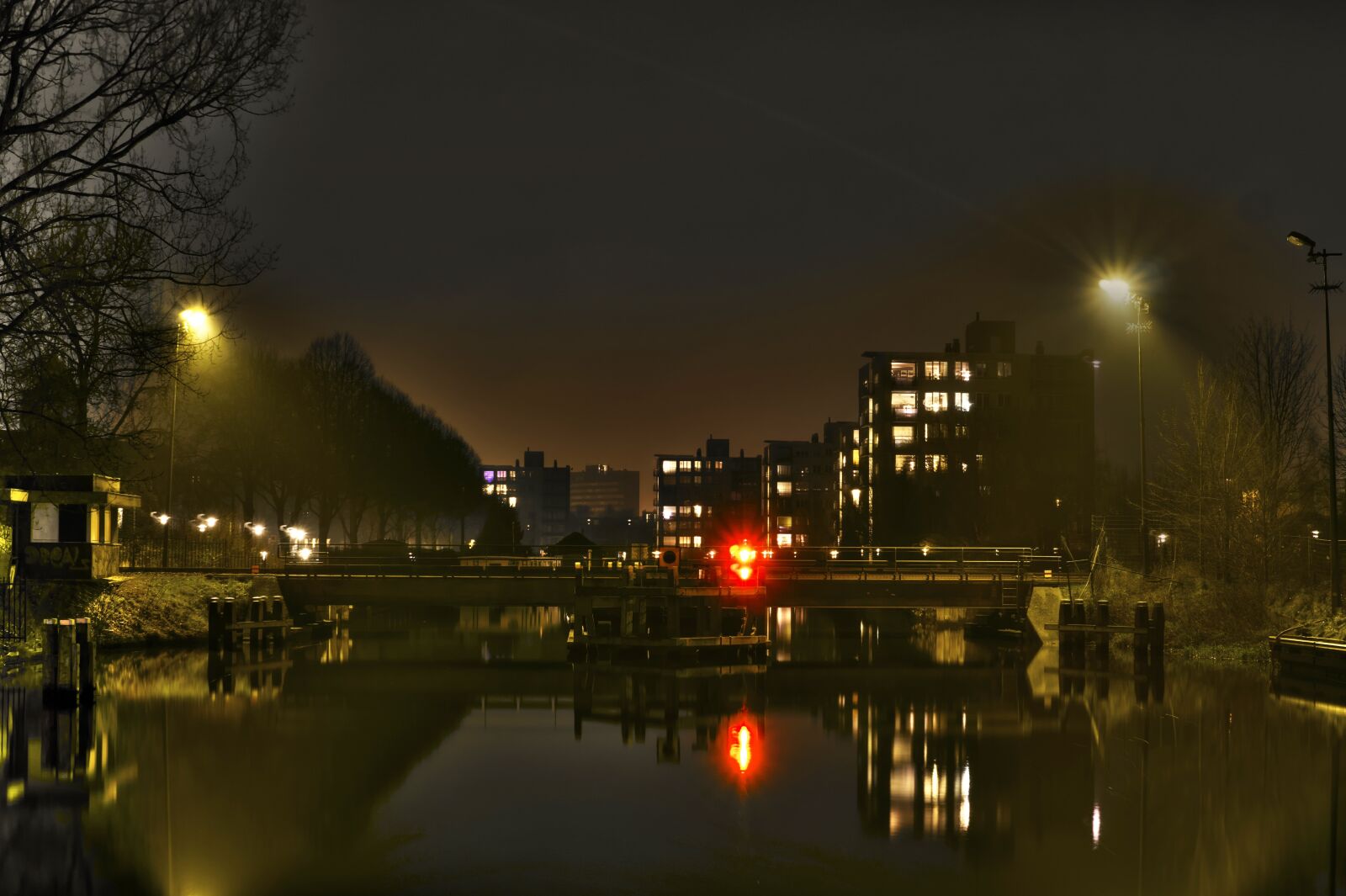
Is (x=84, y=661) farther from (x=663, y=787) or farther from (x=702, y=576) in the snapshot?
(x=702, y=576)

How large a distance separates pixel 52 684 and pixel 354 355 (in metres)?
59.6

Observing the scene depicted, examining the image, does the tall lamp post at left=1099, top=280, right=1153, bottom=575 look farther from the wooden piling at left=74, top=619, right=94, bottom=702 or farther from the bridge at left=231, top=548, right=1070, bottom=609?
the wooden piling at left=74, top=619, right=94, bottom=702

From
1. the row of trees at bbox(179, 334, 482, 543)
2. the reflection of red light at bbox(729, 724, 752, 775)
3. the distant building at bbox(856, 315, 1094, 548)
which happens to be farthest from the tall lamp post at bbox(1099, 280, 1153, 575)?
the distant building at bbox(856, 315, 1094, 548)

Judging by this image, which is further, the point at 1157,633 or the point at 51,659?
the point at 1157,633

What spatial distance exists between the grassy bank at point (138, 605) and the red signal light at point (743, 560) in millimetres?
19045

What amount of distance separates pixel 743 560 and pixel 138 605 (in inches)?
816

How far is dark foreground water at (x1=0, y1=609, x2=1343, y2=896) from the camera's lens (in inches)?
576

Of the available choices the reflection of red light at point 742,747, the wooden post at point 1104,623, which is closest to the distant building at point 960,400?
the wooden post at point 1104,623

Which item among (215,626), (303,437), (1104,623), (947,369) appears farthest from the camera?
(947,369)

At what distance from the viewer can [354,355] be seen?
85375 mm

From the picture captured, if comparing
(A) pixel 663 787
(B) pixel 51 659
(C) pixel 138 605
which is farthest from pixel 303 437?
(A) pixel 663 787

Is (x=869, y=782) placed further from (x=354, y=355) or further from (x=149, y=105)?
(x=354, y=355)

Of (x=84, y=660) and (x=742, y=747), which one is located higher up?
(x=84, y=660)

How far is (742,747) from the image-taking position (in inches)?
968
